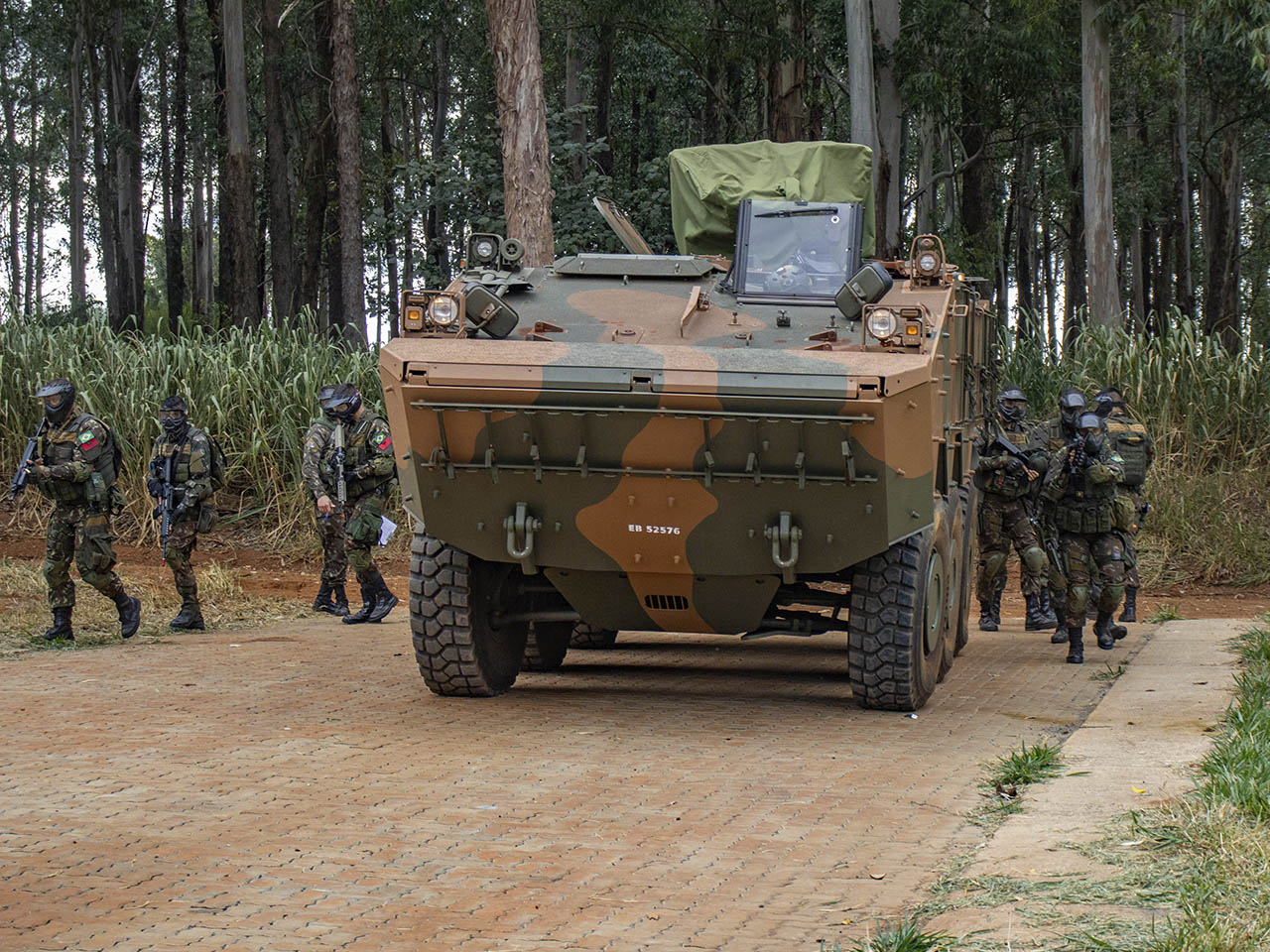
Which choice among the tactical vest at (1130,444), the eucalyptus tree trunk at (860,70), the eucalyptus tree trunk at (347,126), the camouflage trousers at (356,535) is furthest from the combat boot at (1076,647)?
the eucalyptus tree trunk at (347,126)

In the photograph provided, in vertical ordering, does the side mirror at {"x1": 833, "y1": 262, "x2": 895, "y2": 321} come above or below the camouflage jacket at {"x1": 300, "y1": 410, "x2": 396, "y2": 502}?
above

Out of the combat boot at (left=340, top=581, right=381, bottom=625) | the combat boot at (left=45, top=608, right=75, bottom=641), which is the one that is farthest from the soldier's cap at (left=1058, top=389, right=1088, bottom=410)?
the combat boot at (left=45, top=608, right=75, bottom=641)

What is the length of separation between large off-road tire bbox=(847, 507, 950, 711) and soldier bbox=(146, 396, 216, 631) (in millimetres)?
5687

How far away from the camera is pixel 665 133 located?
42281 mm

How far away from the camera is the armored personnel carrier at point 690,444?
7590mm

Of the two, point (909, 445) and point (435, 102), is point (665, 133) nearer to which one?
point (435, 102)

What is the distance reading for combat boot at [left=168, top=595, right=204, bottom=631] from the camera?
508 inches

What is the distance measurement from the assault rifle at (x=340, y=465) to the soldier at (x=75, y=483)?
1.63 m

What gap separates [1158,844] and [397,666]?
6.24 meters

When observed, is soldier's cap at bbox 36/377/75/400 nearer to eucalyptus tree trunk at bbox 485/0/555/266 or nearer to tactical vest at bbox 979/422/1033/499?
eucalyptus tree trunk at bbox 485/0/555/266

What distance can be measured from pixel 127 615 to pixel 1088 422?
7027 millimetres

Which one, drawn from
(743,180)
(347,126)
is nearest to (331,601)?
(743,180)

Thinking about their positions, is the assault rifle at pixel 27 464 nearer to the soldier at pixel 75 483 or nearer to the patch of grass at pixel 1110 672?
the soldier at pixel 75 483

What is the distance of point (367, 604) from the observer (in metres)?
13.3
